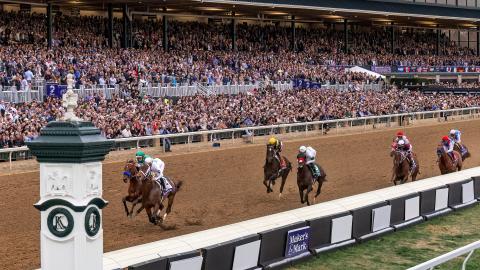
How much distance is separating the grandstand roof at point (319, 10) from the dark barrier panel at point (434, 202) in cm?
2353

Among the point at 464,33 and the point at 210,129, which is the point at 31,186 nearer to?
the point at 210,129

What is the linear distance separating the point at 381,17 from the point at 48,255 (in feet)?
168

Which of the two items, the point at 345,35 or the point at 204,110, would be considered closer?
the point at 204,110

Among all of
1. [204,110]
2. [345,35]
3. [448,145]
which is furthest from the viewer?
[345,35]

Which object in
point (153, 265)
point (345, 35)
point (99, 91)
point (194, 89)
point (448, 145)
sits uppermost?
point (345, 35)

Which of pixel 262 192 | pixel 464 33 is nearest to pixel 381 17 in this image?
pixel 464 33

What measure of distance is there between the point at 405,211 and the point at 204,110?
48.1 ft

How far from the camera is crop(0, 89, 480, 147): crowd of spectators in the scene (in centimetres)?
2058

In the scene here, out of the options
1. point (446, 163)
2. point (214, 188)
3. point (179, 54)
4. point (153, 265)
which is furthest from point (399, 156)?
point (179, 54)

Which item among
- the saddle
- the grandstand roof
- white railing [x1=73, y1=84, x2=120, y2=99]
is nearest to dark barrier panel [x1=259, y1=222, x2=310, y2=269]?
the saddle

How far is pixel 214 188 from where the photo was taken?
18484 mm

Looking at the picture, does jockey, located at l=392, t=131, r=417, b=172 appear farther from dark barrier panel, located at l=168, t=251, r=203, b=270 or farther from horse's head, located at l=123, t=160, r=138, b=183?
dark barrier panel, located at l=168, t=251, r=203, b=270

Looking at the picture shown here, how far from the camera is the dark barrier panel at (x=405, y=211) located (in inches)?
488

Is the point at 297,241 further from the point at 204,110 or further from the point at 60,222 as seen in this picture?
the point at 204,110
